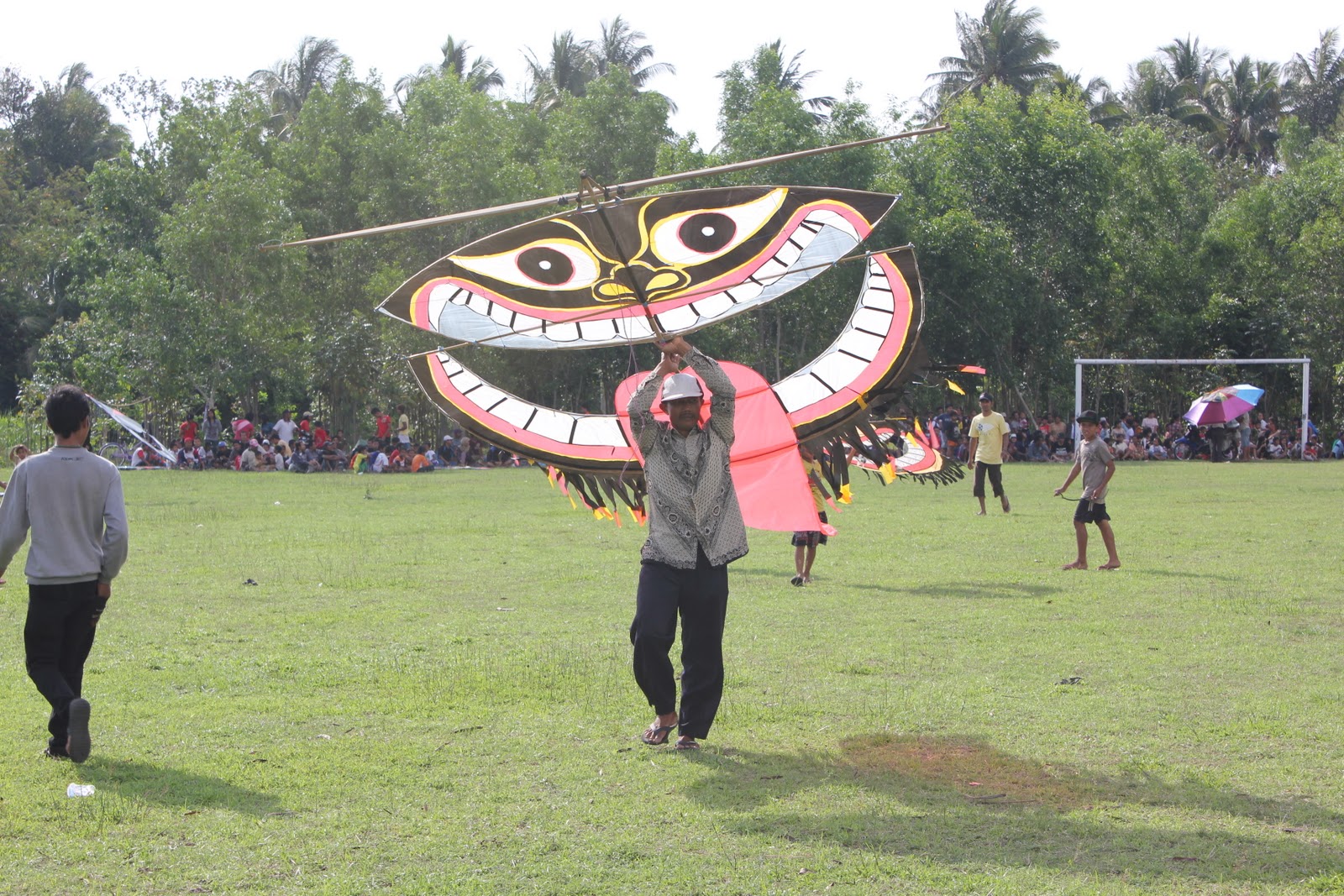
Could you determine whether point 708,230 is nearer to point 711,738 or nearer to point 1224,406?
point 711,738

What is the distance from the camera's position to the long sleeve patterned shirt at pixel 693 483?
666 cm

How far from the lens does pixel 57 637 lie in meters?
6.35

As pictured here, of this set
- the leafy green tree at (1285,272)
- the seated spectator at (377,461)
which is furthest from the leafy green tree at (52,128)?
the leafy green tree at (1285,272)

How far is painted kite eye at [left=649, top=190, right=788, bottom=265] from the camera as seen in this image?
7.88 meters

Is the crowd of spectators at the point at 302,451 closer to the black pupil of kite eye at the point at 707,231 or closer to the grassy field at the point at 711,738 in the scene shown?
the grassy field at the point at 711,738

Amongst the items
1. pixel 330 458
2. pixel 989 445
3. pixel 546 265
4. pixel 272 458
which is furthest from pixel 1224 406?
pixel 546 265

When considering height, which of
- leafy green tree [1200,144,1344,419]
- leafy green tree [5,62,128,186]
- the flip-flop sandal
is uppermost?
leafy green tree [5,62,128,186]

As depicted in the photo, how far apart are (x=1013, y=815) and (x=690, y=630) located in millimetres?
1802

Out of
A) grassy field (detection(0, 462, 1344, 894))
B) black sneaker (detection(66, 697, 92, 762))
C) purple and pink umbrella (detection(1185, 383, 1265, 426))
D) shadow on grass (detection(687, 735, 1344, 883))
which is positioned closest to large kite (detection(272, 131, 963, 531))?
grassy field (detection(0, 462, 1344, 894))

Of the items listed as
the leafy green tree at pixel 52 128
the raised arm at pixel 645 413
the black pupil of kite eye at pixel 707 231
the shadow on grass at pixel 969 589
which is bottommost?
the shadow on grass at pixel 969 589

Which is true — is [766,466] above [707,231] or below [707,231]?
below

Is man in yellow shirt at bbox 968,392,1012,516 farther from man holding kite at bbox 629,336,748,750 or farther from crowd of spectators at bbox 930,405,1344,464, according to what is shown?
crowd of spectators at bbox 930,405,1344,464

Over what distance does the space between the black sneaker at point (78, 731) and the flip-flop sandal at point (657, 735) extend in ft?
8.20

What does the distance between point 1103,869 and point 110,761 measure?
14.0ft
